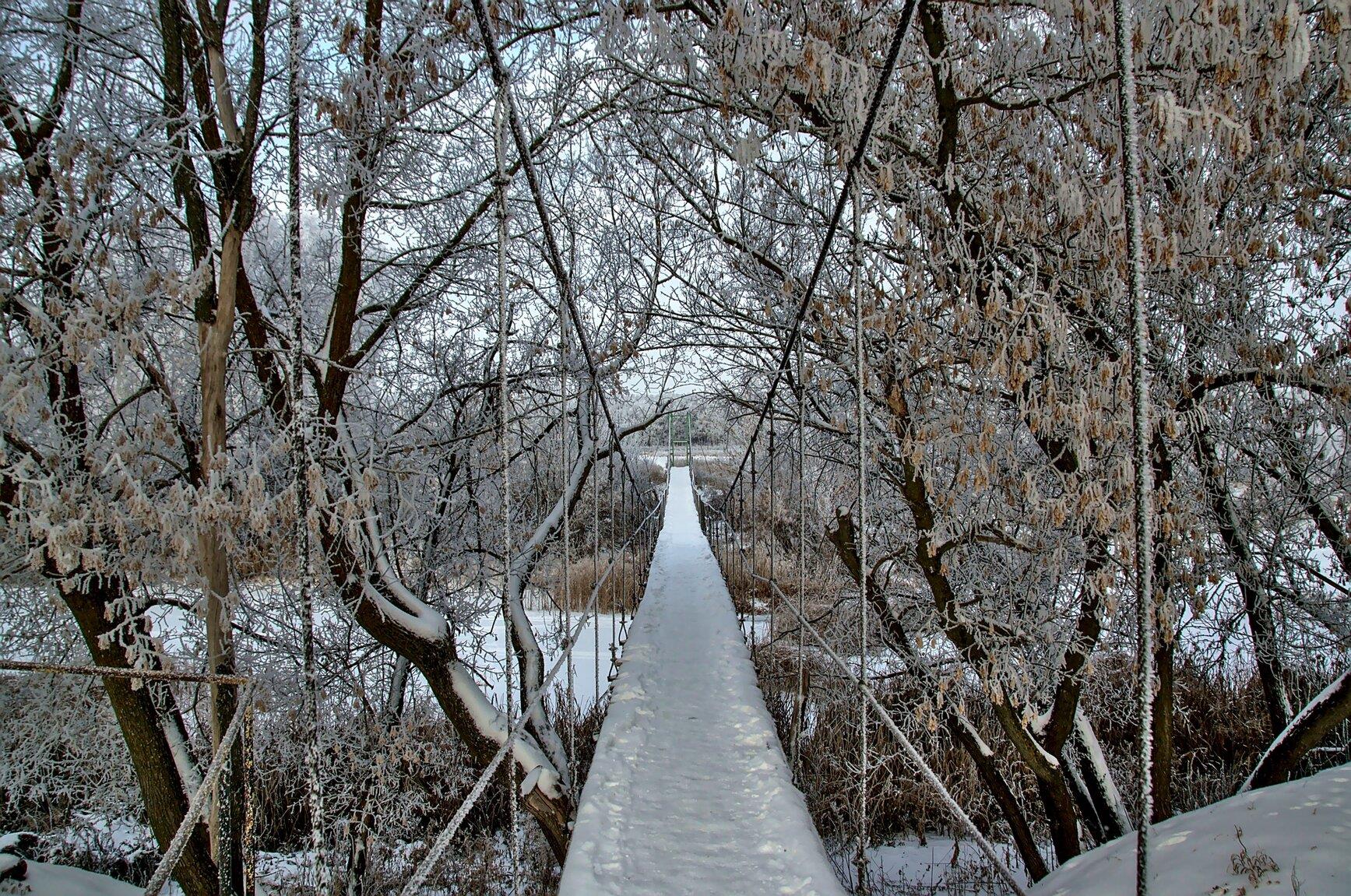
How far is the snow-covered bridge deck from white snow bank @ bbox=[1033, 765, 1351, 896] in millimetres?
854

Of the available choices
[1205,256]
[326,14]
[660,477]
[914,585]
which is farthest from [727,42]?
[660,477]

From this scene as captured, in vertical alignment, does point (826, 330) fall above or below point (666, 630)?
above

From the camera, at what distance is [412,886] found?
1.51 metres

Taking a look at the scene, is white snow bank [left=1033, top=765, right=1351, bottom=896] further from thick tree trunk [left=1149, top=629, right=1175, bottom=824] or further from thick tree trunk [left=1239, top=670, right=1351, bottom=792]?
thick tree trunk [left=1149, top=629, right=1175, bottom=824]

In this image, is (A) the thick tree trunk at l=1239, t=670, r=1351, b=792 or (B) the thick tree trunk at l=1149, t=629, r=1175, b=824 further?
(B) the thick tree trunk at l=1149, t=629, r=1175, b=824

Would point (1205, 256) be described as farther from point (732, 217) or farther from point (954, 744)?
point (954, 744)

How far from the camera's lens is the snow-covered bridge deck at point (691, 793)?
233 centimetres

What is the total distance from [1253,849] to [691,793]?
Answer: 5.83ft

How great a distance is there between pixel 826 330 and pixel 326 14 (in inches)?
107

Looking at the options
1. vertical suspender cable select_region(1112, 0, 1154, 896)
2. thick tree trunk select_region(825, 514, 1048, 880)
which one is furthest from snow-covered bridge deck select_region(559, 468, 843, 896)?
vertical suspender cable select_region(1112, 0, 1154, 896)

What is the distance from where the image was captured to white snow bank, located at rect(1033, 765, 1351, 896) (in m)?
1.75

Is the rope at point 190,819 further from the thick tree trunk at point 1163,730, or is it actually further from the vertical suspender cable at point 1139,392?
the thick tree trunk at point 1163,730

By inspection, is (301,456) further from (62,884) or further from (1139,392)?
(1139,392)

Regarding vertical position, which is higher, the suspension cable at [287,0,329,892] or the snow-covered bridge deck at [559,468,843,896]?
the suspension cable at [287,0,329,892]
